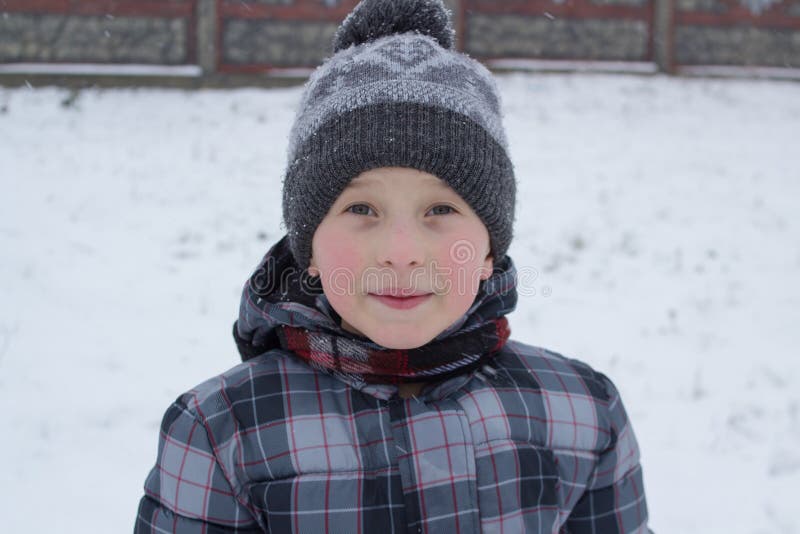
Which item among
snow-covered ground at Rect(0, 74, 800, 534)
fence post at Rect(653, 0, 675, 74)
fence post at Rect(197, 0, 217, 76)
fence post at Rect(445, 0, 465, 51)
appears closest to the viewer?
snow-covered ground at Rect(0, 74, 800, 534)

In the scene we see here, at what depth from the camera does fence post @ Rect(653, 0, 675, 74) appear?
10258 millimetres

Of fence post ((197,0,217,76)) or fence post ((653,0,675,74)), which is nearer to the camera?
fence post ((197,0,217,76))

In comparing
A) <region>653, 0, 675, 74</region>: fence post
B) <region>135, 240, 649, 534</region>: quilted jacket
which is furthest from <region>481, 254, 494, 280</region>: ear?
<region>653, 0, 675, 74</region>: fence post


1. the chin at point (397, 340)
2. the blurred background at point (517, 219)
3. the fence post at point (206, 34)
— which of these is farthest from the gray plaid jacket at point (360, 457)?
the fence post at point (206, 34)

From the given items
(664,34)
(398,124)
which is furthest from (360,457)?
(664,34)

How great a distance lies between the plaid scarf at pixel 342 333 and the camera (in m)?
1.48

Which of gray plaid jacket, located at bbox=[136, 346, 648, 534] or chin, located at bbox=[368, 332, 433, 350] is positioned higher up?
chin, located at bbox=[368, 332, 433, 350]

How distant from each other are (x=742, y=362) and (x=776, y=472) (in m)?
0.92

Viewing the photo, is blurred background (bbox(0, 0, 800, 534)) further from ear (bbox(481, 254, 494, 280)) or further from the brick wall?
ear (bbox(481, 254, 494, 280))

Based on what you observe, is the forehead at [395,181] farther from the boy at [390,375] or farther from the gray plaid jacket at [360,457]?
the gray plaid jacket at [360,457]

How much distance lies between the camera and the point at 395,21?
5.40 feet

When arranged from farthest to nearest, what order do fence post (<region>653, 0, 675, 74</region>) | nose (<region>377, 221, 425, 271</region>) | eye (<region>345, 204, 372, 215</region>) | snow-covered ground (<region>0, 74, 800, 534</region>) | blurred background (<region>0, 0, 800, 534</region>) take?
fence post (<region>653, 0, 675, 74</region>), blurred background (<region>0, 0, 800, 534</region>), snow-covered ground (<region>0, 74, 800, 534</region>), eye (<region>345, 204, 372, 215</region>), nose (<region>377, 221, 425, 271</region>)

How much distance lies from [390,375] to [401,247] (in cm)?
29

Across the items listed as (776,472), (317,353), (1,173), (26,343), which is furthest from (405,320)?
(1,173)
